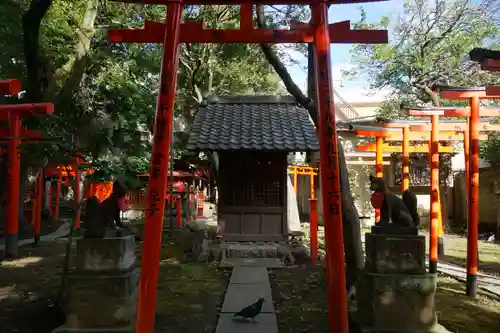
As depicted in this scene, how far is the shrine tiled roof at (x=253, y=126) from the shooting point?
10.9 m

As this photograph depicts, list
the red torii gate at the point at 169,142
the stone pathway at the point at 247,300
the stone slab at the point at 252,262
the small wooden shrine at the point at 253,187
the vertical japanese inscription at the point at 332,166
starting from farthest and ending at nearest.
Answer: the small wooden shrine at the point at 253,187
the stone slab at the point at 252,262
the stone pathway at the point at 247,300
the vertical japanese inscription at the point at 332,166
the red torii gate at the point at 169,142

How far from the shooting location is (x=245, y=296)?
24.2 feet

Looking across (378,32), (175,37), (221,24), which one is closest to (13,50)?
(221,24)

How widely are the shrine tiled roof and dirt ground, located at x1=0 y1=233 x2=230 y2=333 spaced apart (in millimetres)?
3252

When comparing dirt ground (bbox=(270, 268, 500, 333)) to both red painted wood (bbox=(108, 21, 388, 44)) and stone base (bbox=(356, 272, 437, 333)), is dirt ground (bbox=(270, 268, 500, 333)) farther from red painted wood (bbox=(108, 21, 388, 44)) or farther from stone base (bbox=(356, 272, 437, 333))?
red painted wood (bbox=(108, 21, 388, 44))

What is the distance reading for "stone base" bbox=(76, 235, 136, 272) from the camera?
5.07 m

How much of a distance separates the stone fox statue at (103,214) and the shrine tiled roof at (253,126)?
545cm

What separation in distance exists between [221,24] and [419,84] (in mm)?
9224

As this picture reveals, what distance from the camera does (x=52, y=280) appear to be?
8523 mm

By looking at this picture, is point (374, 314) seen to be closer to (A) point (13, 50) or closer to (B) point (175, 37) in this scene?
(B) point (175, 37)

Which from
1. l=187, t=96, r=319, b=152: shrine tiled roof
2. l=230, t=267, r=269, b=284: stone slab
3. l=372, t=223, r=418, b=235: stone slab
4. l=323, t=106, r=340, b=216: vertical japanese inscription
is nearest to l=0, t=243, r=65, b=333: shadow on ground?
l=230, t=267, r=269, b=284: stone slab

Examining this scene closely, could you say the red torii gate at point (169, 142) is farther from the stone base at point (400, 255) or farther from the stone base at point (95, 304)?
the stone base at point (95, 304)

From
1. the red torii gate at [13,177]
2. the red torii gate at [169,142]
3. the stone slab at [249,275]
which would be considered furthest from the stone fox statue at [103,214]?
the red torii gate at [13,177]

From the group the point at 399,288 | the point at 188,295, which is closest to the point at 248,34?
the point at 399,288
